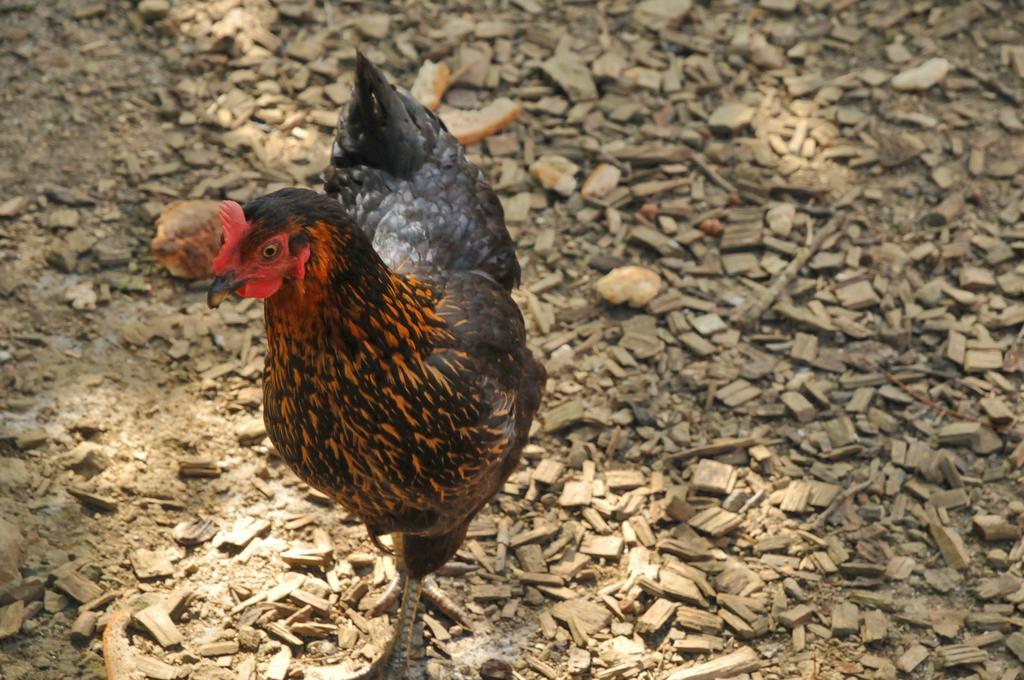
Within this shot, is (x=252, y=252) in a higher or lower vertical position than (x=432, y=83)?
higher

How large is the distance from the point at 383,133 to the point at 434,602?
1668 millimetres

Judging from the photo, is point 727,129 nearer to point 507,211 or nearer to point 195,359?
point 507,211

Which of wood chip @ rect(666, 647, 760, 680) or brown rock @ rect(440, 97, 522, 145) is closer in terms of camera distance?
wood chip @ rect(666, 647, 760, 680)

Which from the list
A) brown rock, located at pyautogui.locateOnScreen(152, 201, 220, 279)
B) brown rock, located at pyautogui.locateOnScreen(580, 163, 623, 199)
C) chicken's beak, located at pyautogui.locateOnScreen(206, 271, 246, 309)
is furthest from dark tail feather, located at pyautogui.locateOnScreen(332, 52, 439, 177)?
brown rock, located at pyautogui.locateOnScreen(580, 163, 623, 199)

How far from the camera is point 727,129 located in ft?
19.0

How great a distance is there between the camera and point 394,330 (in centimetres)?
323

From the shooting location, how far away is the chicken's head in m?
2.89

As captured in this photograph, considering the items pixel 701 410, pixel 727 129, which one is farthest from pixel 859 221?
pixel 701 410

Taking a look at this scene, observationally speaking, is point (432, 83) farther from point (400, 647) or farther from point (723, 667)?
point (723, 667)

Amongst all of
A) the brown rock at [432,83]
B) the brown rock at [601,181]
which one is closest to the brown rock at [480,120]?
the brown rock at [432,83]

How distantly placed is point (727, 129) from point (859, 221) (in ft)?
2.78

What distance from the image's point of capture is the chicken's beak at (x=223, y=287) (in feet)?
9.38

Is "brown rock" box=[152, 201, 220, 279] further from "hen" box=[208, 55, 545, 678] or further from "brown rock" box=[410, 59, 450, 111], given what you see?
"brown rock" box=[410, 59, 450, 111]

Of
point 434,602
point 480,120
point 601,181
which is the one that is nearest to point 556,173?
point 601,181
